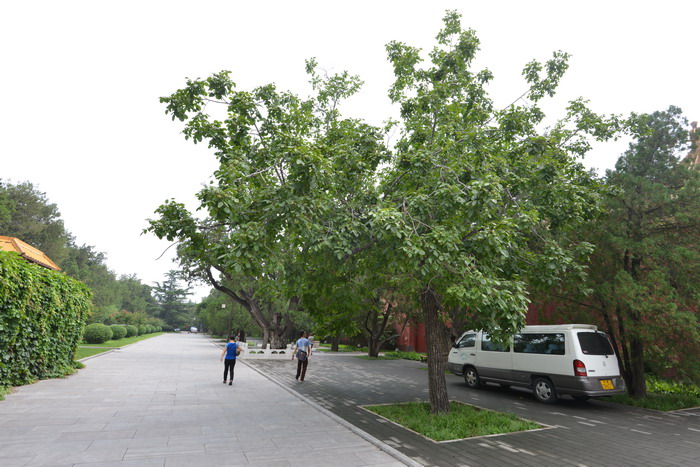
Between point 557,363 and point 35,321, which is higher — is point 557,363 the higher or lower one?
the lower one

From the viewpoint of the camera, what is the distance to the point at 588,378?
9.13m

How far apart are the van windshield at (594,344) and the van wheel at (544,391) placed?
4.39 feet

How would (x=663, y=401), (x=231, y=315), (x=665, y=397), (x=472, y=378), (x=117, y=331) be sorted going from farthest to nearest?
(x=231, y=315) < (x=117, y=331) < (x=472, y=378) < (x=665, y=397) < (x=663, y=401)

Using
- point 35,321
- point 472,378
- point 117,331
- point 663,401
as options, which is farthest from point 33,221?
point 663,401

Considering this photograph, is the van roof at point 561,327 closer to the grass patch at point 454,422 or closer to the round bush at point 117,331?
the grass patch at point 454,422

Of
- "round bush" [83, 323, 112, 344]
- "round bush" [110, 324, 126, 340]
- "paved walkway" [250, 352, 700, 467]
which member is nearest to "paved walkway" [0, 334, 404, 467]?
"paved walkway" [250, 352, 700, 467]

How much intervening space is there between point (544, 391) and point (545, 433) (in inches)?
139

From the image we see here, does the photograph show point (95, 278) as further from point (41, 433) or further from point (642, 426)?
point (642, 426)

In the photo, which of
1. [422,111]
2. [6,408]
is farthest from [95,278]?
[422,111]

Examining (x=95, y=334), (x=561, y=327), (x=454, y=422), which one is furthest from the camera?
(x=95, y=334)

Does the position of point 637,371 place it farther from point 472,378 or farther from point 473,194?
point 473,194

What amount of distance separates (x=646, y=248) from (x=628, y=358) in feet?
12.7

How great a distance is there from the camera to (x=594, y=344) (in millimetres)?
9695

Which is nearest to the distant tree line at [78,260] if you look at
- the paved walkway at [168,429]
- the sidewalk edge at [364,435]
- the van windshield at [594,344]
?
the paved walkway at [168,429]
